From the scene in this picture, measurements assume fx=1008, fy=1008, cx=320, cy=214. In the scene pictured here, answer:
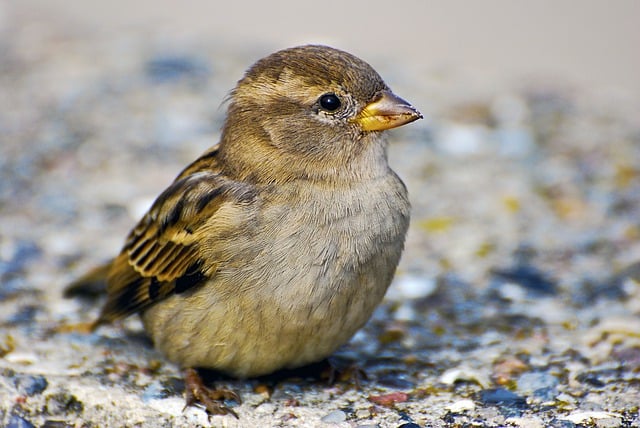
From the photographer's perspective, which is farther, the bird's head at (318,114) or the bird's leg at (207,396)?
the bird's head at (318,114)

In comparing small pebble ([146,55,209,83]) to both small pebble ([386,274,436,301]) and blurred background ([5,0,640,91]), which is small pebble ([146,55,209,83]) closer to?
small pebble ([386,274,436,301])

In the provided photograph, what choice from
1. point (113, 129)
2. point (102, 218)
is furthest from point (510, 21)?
point (102, 218)

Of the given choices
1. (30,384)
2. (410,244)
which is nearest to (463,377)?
(410,244)

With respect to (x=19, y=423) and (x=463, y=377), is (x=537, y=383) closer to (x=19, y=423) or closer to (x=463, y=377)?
(x=463, y=377)

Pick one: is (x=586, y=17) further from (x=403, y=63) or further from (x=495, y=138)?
(x=495, y=138)

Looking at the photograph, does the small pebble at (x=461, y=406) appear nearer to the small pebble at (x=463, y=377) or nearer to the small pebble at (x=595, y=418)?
the small pebble at (x=463, y=377)

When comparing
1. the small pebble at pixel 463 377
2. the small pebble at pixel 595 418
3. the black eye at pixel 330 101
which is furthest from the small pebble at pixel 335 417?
the black eye at pixel 330 101
